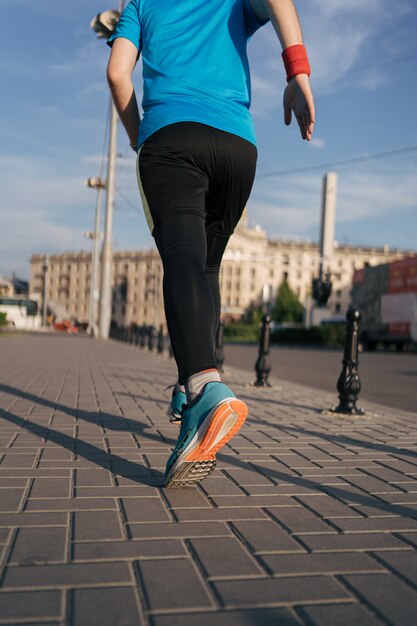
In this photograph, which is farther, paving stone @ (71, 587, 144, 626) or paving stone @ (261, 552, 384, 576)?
paving stone @ (261, 552, 384, 576)

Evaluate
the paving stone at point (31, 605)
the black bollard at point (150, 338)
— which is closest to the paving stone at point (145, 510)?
the paving stone at point (31, 605)

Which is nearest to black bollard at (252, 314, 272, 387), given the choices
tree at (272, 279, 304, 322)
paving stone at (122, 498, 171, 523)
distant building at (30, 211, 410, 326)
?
paving stone at (122, 498, 171, 523)

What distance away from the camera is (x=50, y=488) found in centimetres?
245

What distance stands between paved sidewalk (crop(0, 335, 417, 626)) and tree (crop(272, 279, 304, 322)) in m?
→ 96.9

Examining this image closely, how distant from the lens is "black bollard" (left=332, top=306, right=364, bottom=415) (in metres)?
5.52

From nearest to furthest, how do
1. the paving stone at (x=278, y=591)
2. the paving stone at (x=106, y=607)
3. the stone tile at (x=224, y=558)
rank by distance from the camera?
1. the paving stone at (x=106, y=607)
2. the paving stone at (x=278, y=591)
3. the stone tile at (x=224, y=558)

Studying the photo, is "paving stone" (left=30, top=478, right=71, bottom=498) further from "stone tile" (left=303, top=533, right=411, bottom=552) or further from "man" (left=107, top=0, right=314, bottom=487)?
"stone tile" (left=303, top=533, right=411, bottom=552)

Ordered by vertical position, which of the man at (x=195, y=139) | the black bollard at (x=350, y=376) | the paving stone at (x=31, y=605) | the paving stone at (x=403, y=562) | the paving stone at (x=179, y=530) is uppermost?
the man at (x=195, y=139)

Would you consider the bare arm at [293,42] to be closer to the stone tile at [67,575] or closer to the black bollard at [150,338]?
the stone tile at [67,575]

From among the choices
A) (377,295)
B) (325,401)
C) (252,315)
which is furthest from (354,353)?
(252,315)

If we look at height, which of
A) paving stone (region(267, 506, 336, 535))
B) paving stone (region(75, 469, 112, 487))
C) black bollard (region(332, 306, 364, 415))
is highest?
black bollard (region(332, 306, 364, 415))

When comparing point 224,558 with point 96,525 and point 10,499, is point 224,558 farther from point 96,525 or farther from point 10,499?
point 10,499

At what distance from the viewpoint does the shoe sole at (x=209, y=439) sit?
7.39ft

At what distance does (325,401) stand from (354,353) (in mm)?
973
